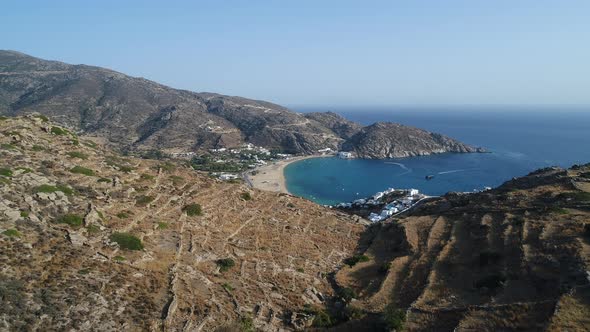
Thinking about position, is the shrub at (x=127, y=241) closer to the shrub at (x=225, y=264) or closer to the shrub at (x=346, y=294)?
the shrub at (x=225, y=264)

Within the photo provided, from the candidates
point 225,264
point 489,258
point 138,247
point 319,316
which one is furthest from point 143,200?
point 489,258

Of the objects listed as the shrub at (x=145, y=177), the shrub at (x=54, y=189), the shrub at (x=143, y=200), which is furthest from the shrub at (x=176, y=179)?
the shrub at (x=54, y=189)

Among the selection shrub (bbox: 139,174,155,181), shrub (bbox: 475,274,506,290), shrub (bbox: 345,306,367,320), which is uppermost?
shrub (bbox: 139,174,155,181)

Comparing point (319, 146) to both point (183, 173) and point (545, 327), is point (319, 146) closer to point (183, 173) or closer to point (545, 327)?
point (183, 173)

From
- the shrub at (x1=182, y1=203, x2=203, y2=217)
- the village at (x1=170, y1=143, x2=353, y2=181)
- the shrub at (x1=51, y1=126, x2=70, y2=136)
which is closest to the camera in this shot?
the shrub at (x1=182, y1=203, x2=203, y2=217)

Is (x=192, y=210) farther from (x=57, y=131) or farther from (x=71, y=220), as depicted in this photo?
(x=57, y=131)

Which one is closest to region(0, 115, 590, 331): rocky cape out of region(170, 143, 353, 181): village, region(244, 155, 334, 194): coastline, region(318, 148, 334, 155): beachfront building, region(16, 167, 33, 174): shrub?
region(16, 167, 33, 174): shrub

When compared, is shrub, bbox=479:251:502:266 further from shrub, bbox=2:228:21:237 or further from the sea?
the sea
